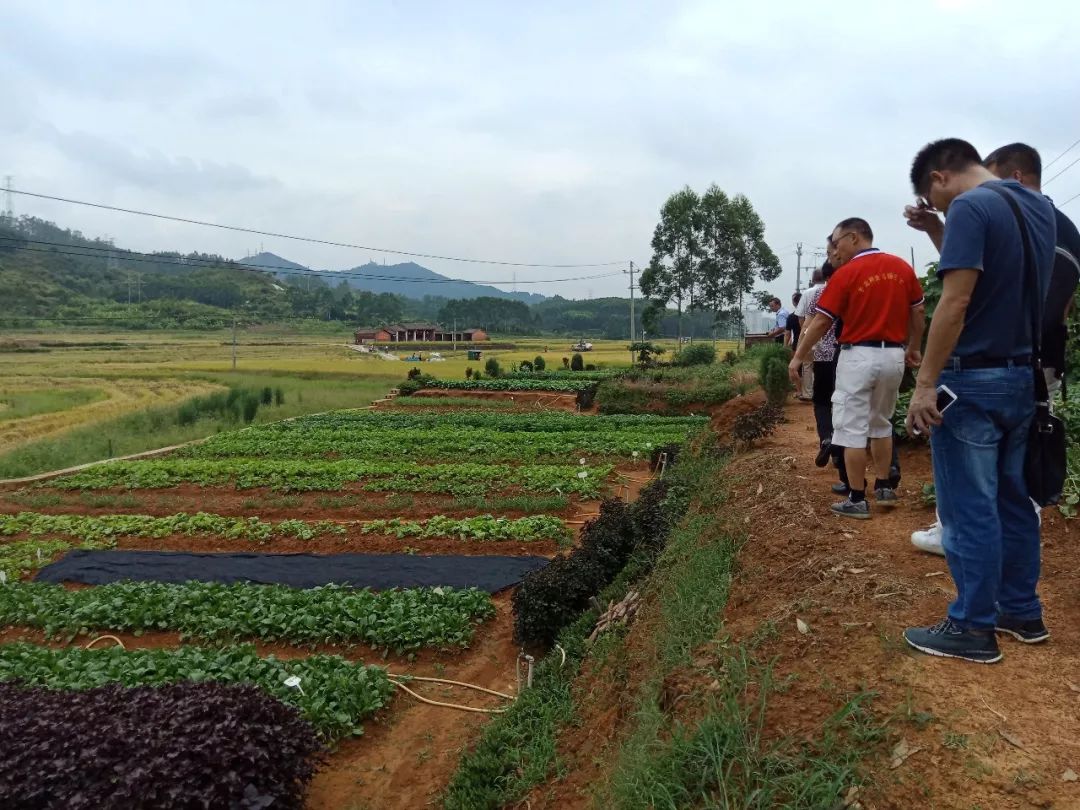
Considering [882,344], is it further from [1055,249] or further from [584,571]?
[584,571]

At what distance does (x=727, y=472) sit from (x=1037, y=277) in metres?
4.35

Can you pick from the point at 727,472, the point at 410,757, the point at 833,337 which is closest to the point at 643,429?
the point at 727,472

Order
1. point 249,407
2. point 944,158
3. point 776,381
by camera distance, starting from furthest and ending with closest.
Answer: point 249,407, point 776,381, point 944,158

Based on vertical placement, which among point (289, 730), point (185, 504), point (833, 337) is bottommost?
point (185, 504)

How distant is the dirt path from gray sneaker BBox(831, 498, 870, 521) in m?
0.07

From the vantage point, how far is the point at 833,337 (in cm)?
549

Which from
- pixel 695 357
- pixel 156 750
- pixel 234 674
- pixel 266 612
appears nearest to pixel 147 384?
pixel 695 357

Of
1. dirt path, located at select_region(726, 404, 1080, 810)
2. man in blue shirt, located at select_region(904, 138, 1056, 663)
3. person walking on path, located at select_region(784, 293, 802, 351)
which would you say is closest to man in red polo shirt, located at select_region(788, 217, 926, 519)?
dirt path, located at select_region(726, 404, 1080, 810)

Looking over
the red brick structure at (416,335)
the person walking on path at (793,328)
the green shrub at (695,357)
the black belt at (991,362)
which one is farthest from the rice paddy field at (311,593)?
the red brick structure at (416,335)

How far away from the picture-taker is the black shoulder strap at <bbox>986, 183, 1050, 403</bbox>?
2582mm

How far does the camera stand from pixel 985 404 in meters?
2.60

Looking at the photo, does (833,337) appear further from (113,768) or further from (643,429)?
(643,429)

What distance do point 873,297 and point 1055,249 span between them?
149 cm

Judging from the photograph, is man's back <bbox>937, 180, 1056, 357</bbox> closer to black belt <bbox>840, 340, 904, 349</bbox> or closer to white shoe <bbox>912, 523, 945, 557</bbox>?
white shoe <bbox>912, 523, 945, 557</bbox>
